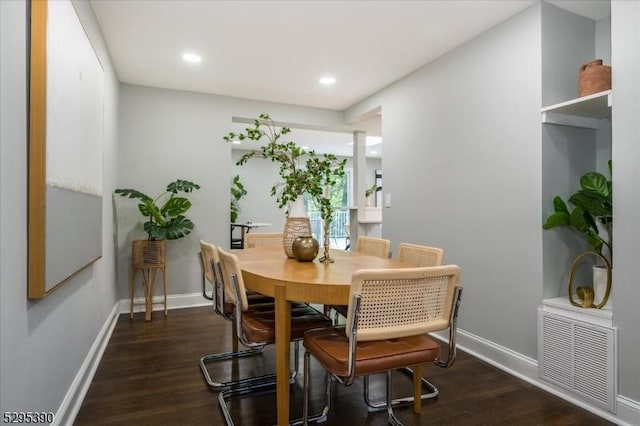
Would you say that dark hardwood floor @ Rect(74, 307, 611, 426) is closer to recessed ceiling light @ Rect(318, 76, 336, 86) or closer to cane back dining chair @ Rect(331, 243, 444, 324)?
cane back dining chair @ Rect(331, 243, 444, 324)

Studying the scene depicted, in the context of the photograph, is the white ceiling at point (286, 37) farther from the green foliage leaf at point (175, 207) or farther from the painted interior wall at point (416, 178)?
the green foliage leaf at point (175, 207)

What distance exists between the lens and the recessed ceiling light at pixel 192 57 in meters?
3.26

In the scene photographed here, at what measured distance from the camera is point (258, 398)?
2158mm

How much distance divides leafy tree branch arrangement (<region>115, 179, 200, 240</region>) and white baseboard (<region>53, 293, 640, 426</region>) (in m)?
0.86

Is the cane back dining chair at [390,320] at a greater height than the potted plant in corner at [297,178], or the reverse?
the potted plant in corner at [297,178]

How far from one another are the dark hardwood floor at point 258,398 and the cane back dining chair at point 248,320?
8cm

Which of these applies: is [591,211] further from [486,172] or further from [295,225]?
[295,225]

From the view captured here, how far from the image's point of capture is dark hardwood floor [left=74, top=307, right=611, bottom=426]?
76.7 inches

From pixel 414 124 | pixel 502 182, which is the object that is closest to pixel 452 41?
pixel 414 124

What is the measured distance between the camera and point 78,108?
1942 mm

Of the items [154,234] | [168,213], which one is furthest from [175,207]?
[154,234]

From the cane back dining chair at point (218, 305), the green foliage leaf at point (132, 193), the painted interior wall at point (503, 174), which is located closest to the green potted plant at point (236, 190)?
the green foliage leaf at point (132, 193)

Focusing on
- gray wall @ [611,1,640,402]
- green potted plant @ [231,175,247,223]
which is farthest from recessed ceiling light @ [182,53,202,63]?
green potted plant @ [231,175,247,223]

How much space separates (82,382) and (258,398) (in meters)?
1.04
